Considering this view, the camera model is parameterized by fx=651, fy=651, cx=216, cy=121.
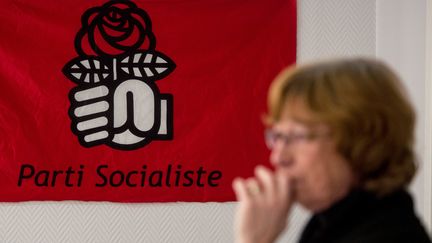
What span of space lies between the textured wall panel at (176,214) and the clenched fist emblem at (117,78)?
0.97ft

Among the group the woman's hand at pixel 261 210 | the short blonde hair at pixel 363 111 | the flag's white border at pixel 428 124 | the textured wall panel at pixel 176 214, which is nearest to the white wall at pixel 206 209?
the textured wall panel at pixel 176 214

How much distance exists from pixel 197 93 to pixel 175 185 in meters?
0.40

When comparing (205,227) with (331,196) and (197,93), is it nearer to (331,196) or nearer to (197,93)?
(197,93)

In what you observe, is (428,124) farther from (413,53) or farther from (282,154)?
(282,154)

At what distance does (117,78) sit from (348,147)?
6.41ft

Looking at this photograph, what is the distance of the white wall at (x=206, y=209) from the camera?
108 inches

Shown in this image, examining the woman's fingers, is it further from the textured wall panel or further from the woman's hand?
the textured wall panel

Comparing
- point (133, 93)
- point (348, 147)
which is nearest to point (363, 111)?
point (348, 147)

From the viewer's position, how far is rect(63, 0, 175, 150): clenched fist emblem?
273 cm

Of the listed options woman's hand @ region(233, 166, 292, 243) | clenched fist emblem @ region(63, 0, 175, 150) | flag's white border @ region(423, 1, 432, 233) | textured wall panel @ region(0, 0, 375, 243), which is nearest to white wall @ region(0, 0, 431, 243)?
textured wall panel @ region(0, 0, 375, 243)

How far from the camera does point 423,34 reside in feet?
8.60

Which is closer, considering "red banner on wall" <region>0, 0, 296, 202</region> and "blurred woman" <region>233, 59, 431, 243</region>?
"blurred woman" <region>233, 59, 431, 243</region>

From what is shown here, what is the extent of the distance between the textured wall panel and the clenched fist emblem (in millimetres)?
296

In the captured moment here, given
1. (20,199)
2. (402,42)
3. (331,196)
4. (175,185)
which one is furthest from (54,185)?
(331,196)
